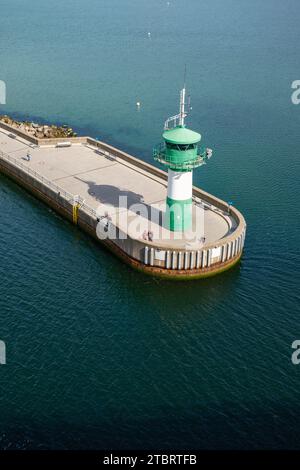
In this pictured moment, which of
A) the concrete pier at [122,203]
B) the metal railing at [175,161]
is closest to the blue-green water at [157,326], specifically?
the concrete pier at [122,203]

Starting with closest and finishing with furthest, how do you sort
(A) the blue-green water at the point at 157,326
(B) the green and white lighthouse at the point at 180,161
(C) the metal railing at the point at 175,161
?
(A) the blue-green water at the point at 157,326 → (B) the green and white lighthouse at the point at 180,161 → (C) the metal railing at the point at 175,161

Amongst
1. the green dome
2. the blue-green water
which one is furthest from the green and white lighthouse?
the blue-green water

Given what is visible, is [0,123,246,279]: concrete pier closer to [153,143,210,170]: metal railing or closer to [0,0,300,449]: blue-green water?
[0,0,300,449]: blue-green water

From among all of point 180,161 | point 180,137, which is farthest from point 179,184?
point 180,137

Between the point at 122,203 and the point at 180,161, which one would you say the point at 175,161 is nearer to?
the point at 180,161

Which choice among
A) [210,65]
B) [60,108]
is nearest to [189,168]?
[60,108]

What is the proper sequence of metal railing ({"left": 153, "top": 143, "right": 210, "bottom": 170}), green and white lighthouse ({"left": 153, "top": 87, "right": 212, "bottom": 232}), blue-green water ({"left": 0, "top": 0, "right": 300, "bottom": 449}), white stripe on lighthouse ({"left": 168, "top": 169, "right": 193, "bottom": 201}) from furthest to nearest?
white stripe on lighthouse ({"left": 168, "top": 169, "right": 193, "bottom": 201})
metal railing ({"left": 153, "top": 143, "right": 210, "bottom": 170})
green and white lighthouse ({"left": 153, "top": 87, "right": 212, "bottom": 232})
blue-green water ({"left": 0, "top": 0, "right": 300, "bottom": 449})

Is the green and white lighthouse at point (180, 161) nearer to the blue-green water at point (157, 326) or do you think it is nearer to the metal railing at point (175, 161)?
the metal railing at point (175, 161)
